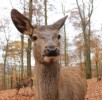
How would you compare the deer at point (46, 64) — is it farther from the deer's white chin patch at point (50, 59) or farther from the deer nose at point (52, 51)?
the deer nose at point (52, 51)

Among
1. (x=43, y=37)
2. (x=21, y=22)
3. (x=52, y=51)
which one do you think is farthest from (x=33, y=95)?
(x=52, y=51)

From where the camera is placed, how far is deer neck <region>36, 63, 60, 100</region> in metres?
5.16

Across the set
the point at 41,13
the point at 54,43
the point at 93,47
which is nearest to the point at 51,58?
the point at 54,43

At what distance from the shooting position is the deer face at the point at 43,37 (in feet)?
15.0

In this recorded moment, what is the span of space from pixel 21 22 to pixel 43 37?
2.68 feet

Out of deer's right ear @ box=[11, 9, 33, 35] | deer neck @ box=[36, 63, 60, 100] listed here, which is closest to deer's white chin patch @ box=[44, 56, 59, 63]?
deer neck @ box=[36, 63, 60, 100]

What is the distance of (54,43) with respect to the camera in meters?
4.77

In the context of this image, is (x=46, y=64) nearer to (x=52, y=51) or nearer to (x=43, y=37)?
(x=43, y=37)

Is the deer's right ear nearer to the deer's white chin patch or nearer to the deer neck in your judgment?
the deer neck

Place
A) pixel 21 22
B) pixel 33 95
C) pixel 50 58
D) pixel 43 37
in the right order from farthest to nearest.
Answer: pixel 33 95 → pixel 21 22 → pixel 43 37 → pixel 50 58

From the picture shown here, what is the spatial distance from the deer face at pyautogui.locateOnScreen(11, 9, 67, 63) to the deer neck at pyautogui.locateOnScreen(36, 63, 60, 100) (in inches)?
9.1

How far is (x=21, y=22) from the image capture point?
18.6 ft

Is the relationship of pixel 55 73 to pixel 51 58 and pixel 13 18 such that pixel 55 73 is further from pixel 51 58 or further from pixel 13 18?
pixel 13 18

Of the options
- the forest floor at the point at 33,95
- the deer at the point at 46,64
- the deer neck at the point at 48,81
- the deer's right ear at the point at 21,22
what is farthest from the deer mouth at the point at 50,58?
the forest floor at the point at 33,95
